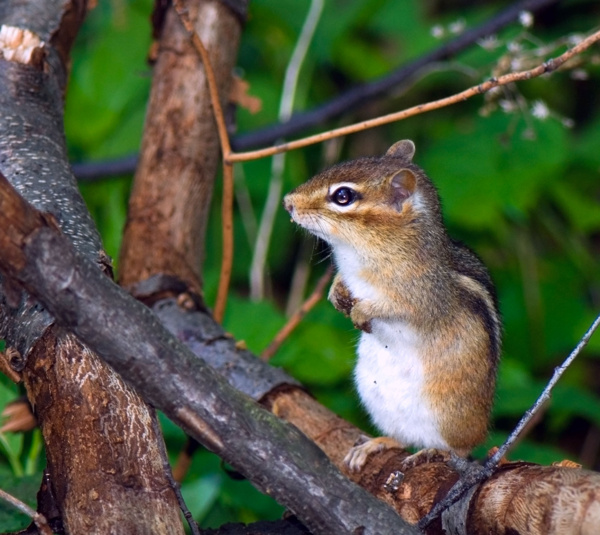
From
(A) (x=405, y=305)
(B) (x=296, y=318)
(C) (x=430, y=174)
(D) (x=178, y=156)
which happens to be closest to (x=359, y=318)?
(A) (x=405, y=305)

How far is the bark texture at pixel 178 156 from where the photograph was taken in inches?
93.5

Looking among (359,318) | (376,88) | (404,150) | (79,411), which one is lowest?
(79,411)

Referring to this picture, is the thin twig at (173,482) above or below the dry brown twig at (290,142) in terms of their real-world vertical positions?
below

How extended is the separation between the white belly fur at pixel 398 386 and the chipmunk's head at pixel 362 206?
8.8 inches

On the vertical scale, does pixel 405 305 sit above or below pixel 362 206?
below

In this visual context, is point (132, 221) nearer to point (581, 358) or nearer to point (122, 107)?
point (122, 107)

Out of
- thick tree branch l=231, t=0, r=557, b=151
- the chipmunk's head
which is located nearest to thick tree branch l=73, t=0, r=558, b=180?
thick tree branch l=231, t=0, r=557, b=151

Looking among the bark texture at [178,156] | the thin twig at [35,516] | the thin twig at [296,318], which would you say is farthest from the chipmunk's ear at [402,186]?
the thin twig at [35,516]

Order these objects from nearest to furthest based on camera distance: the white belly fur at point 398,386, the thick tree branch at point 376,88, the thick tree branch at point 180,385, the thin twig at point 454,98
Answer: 1. the thick tree branch at point 180,385
2. the thin twig at point 454,98
3. the white belly fur at point 398,386
4. the thick tree branch at point 376,88

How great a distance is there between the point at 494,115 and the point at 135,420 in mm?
2580

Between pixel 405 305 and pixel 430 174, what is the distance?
1.44 metres

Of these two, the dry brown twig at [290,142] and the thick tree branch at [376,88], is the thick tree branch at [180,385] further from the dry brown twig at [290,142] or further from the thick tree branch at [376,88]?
the thick tree branch at [376,88]

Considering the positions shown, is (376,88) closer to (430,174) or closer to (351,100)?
(351,100)

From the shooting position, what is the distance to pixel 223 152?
214 centimetres
